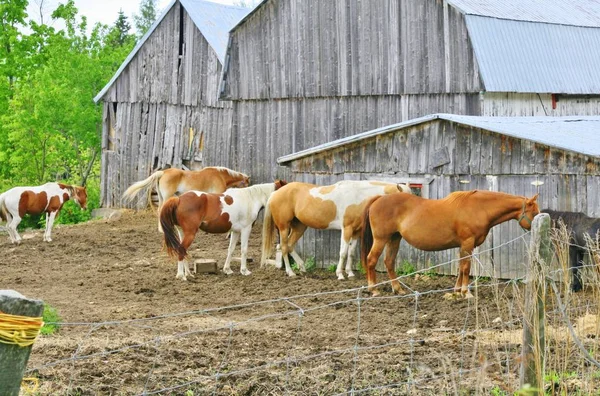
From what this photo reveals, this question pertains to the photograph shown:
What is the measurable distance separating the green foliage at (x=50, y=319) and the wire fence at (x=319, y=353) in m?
0.15

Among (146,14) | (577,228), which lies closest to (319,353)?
(577,228)

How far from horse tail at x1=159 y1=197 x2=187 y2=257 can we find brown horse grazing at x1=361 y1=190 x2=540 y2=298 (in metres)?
3.20

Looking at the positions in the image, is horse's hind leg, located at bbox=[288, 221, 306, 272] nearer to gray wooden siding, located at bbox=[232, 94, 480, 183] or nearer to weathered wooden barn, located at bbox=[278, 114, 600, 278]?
weathered wooden barn, located at bbox=[278, 114, 600, 278]

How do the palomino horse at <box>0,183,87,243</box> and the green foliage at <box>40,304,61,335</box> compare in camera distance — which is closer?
the green foliage at <box>40,304,61,335</box>

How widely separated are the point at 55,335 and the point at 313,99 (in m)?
13.3

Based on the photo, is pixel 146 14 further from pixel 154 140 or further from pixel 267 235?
pixel 267 235

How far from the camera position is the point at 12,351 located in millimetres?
4871

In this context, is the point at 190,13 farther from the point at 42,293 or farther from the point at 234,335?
the point at 234,335

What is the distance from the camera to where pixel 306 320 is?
1216 cm

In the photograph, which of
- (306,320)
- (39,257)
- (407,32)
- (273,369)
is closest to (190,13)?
(407,32)

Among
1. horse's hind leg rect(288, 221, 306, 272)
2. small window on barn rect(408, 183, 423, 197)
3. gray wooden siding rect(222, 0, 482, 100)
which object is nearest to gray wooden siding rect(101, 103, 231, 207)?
gray wooden siding rect(222, 0, 482, 100)

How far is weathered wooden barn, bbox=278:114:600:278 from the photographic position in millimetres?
14414

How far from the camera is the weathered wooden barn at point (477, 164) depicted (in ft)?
47.3

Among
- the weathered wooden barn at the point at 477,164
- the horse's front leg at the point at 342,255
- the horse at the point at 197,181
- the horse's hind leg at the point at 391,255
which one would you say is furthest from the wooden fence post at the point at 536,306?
the horse at the point at 197,181
